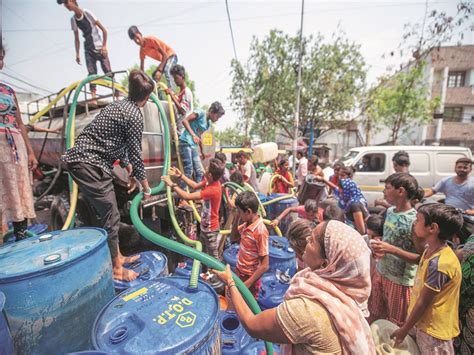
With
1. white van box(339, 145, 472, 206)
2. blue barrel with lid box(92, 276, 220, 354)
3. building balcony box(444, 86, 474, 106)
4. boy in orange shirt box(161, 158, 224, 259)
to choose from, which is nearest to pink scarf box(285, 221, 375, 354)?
blue barrel with lid box(92, 276, 220, 354)

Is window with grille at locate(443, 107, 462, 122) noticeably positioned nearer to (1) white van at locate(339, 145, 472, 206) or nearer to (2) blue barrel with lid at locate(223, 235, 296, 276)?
(1) white van at locate(339, 145, 472, 206)

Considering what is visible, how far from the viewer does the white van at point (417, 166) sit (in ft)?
23.2

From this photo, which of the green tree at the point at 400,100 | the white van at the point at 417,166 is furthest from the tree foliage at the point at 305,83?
the white van at the point at 417,166

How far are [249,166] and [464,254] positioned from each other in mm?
4769

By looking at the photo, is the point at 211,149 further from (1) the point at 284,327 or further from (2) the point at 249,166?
(1) the point at 284,327

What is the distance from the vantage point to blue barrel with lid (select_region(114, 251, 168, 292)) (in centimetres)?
187

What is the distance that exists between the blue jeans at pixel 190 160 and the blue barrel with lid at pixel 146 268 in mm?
2130

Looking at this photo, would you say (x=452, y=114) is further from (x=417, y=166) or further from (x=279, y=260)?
(x=279, y=260)

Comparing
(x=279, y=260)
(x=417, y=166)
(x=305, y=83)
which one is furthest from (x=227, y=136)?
(x=279, y=260)

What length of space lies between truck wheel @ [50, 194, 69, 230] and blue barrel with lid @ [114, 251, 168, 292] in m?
2.28

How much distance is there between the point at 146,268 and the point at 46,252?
31.0 inches

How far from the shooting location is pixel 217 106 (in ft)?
14.4

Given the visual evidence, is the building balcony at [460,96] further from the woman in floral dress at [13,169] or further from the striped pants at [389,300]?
the woman in floral dress at [13,169]

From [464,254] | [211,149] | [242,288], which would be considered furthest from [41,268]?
[211,149]
